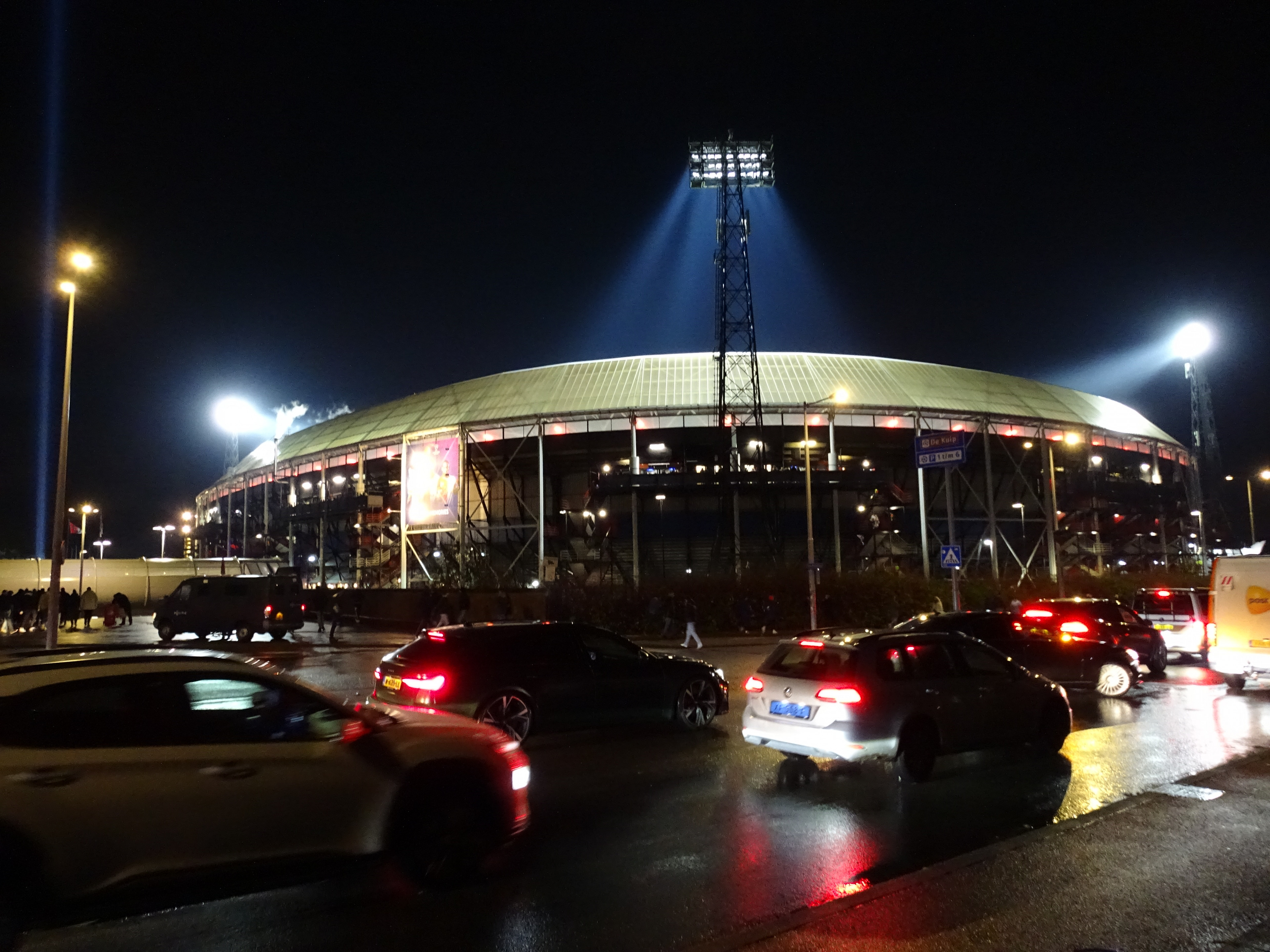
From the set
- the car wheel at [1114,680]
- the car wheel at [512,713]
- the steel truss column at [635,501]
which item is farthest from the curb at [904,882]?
the steel truss column at [635,501]

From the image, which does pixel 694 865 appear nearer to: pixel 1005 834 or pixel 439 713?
pixel 439 713

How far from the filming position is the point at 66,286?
19531 mm

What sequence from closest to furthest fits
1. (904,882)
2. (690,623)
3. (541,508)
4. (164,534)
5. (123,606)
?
(904,882)
(690,623)
(123,606)
(541,508)
(164,534)

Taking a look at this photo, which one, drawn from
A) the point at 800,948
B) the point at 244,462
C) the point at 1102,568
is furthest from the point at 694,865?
the point at 244,462

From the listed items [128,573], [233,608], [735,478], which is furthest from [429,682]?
[128,573]

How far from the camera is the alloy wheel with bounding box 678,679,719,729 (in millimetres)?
11430

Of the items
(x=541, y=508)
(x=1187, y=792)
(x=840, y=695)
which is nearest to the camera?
(x=1187, y=792)

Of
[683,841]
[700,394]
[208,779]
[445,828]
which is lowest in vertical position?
[683,841]

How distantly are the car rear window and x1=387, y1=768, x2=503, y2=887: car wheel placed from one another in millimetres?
3936

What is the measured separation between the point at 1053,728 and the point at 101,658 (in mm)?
9024

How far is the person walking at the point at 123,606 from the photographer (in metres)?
36.3

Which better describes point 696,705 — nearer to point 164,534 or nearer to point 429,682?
point 429,682

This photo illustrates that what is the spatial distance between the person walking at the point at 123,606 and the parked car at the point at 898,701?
35.0 metres

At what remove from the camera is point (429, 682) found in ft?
33.1
